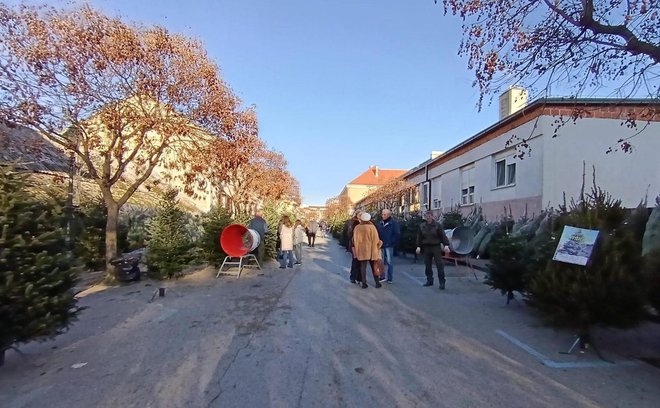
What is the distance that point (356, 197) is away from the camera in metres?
107

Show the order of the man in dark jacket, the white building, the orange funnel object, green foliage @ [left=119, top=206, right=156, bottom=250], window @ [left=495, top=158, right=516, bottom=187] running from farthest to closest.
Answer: window @ [left=495, top=158, right=516, bottom=187], the white building, green foliage @ [left=119, top=206, right=156, bottom=250], the orange funnel object, the man in dark jacket

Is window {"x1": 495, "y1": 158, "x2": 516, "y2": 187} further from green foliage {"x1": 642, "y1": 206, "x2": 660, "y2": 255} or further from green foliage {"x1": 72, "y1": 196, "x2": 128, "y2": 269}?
green foliage {"x1": 72, "y1": 196, "x2": 128, "y2": 269}

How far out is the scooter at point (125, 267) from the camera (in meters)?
11.5

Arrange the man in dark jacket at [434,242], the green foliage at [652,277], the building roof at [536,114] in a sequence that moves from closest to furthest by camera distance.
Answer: the green foliage at [652,277], the building roof at [536,114], the man in dark jacket at [434,242]

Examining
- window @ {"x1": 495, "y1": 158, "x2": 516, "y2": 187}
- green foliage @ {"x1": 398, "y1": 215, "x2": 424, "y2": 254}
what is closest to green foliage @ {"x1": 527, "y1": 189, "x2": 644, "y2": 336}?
green foliage @ {"x1": 398, "y1": 215, "x2": 424, "y2": 254}

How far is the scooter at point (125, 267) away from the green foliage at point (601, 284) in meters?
9.53

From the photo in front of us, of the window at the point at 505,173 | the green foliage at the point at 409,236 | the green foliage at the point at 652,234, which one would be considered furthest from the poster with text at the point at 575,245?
the window at the point at 505,173

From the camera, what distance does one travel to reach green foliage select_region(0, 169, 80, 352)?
460 cm

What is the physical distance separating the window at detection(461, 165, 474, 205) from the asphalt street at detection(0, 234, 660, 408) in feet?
58.5

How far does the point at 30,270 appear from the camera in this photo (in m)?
4.77

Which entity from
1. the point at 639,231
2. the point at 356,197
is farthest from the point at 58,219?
the point at 356,197

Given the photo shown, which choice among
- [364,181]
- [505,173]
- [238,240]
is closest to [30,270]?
[238,240]

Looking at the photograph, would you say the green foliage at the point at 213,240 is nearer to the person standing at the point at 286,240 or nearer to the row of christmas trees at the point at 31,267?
the person standing at the point at 286,240

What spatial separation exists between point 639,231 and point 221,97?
9567mm
